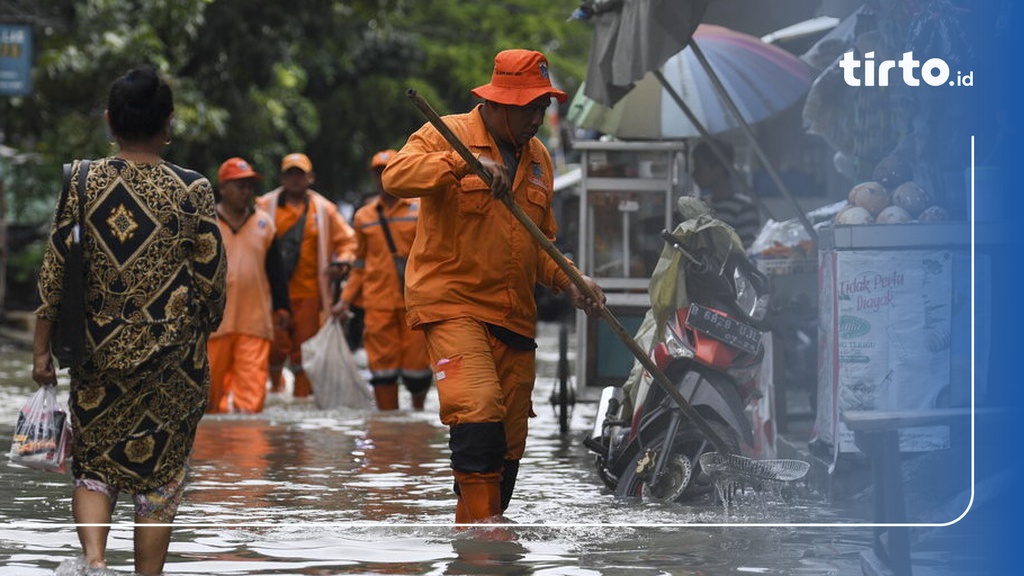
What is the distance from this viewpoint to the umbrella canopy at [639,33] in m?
9.34

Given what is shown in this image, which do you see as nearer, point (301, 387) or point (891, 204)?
point (891, 204)

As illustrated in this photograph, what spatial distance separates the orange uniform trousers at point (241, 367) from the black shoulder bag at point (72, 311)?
7004 mm

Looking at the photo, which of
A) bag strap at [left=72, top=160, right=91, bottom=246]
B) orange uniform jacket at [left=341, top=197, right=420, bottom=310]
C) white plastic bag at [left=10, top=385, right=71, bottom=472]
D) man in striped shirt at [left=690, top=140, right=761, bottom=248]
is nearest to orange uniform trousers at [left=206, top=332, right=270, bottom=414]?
orange uniform jacket at [left=341, top=197, right=420, bottom=310]

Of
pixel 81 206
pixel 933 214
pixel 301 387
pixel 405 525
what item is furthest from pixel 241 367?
pixel 81 206

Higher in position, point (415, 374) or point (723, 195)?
point (723, 195)

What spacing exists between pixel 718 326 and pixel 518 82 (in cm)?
174

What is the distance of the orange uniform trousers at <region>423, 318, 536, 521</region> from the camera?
23.5ft

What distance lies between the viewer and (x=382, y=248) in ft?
45.5

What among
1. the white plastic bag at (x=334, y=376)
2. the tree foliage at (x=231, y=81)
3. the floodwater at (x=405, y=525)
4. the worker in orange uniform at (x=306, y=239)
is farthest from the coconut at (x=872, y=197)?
the tree foliage at (x=231, y=81)

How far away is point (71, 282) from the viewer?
19.6 ft

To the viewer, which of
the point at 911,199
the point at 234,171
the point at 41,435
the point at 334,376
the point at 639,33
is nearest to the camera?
the point at 41,435

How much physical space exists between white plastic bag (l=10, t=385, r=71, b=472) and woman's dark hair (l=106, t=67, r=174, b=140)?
2.72 ft

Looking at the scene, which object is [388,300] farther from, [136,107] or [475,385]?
[136,107]

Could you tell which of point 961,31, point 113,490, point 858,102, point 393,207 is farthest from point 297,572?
point 393,207
